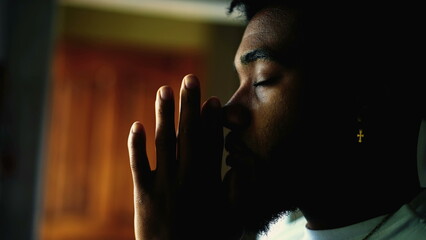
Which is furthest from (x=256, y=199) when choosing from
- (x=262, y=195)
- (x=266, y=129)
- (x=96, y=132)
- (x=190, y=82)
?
(x=96, y=132)

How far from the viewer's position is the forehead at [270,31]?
0.81m

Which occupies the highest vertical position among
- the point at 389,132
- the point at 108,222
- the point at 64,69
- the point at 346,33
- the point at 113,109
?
the point at 346,33

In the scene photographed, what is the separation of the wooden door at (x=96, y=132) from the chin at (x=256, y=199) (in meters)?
3.07

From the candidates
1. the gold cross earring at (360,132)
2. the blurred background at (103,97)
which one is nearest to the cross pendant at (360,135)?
the gold cross earring at (360,132)

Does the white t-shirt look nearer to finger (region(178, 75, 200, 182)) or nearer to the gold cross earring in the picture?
the gold cross earring

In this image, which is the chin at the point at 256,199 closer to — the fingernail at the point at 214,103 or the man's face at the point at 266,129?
the man's face at the point at 266,129

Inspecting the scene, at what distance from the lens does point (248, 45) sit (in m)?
0.84

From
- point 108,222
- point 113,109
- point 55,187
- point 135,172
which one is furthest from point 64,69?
point 135,172

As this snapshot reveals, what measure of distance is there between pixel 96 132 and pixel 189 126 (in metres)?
3.24

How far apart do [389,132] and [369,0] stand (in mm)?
218

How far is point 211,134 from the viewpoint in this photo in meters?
0.83

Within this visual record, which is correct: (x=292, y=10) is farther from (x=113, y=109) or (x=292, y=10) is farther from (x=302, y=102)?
(x=113, y=109)

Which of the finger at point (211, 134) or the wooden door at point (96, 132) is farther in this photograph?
the wooden door at point (96, 132)

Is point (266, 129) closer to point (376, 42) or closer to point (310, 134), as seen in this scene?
point (310, 134)
